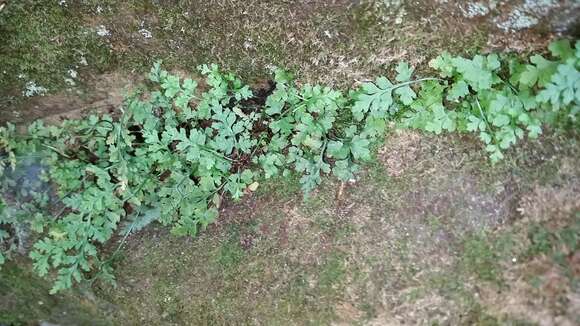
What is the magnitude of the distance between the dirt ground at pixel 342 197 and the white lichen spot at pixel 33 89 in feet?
0.04

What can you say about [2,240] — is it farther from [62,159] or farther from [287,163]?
[287,163]

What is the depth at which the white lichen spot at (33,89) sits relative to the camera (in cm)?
347

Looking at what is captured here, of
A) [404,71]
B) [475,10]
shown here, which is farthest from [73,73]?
[475,10]

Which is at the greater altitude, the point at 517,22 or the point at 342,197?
the point at 517,22

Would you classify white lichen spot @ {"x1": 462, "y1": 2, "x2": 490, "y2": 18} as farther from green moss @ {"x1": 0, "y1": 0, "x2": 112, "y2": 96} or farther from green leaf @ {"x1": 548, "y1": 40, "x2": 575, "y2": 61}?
green moss @ {"x1": 0, "y1": 0, "x2": 112, "y2": 96}

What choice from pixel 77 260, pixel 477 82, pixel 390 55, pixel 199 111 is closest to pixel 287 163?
pixel 199 111

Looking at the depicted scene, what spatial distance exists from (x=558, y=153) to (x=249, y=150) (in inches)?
66.7

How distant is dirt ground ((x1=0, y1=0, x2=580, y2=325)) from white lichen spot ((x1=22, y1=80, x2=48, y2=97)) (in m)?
0.01

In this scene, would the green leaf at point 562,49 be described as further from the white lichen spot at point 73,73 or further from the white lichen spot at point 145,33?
the white lichen spot at point 73,73

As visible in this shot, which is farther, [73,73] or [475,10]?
[73,73]

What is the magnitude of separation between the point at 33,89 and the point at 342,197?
209 cm

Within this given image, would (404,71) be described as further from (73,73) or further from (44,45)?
(44,45)

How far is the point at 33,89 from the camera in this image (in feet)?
11.5

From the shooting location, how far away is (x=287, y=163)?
3230mm
